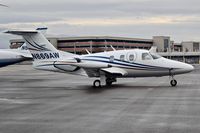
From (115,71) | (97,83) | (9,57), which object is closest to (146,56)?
(115,71)

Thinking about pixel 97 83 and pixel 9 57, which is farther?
pixel 9 57

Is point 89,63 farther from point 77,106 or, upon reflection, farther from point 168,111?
point 168,111

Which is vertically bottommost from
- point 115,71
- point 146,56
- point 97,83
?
point 97,83

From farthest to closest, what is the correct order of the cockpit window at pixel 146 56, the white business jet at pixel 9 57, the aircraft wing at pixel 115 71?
1. the white business jet at pixel 9 57
2. the cockpit window at pixel 146 56
3. the aircraft wing at pixel 115 71

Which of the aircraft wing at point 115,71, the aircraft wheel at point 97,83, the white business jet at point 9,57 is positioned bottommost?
the aircraft wheel at point 97,83

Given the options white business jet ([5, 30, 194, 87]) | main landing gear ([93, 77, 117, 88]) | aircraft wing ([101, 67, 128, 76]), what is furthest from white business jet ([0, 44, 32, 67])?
aircraft wing ([101, 67, 128, 76])

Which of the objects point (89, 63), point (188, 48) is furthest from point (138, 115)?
point (188, 48)

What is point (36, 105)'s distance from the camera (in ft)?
50.4

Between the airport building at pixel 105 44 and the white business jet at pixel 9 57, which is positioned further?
the airport building at pixel 105 44

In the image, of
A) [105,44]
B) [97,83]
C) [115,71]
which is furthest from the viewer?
[105,44]

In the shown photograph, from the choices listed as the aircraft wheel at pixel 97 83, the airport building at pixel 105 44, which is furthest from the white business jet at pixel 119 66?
the airport building at pixel 105 44

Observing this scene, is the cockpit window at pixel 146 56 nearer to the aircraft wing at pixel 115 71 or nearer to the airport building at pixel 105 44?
the aircraft wing at pixel 115 71

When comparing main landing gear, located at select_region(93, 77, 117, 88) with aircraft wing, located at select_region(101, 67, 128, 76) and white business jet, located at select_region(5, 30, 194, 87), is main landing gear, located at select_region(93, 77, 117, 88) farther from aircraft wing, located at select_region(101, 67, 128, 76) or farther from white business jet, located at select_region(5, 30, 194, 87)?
aircraft wing, located at select_region(101, 67, 128, 76)

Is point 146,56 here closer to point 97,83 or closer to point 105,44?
point 97,83
